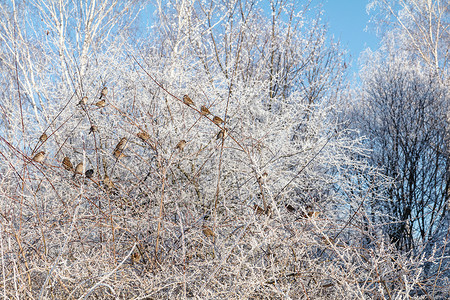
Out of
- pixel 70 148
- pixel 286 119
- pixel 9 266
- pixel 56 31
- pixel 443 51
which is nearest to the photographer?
pixel 9 266

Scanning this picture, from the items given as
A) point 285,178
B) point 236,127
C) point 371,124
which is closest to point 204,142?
point 236,127

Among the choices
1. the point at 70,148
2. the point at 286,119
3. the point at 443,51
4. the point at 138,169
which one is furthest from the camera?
the point at 443,51

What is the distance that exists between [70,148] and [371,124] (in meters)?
6.23

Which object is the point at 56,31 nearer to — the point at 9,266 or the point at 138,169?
the point at 138,169

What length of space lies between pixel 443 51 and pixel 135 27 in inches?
372

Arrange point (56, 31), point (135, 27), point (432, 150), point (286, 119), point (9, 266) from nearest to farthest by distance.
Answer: point (9, 266) < point (286, 119) < point (56, 31) < point (432, 150) < point (135, 27)

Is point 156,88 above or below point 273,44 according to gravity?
below

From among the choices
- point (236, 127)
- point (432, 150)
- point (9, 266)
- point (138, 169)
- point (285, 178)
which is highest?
point (432, 150)

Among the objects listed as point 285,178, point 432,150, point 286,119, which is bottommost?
point 285,178

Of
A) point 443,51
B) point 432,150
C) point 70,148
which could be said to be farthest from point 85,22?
point 443,51

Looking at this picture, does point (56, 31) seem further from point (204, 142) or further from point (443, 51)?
point (443, 51)

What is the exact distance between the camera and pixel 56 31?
5848 mm

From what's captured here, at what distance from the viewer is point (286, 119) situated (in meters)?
4.51

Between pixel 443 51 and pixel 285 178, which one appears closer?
pixel 285 178
